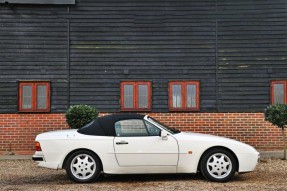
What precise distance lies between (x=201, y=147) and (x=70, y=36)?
659 cm

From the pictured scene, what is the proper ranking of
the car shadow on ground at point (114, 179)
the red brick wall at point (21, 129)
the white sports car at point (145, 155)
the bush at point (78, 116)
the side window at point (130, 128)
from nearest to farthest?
the white sports car at point (145, 155) → the side window at point (130, 128) → the car shadow on ground at point (114, 179) → the bush at point (78, 116) → the red brick wall at point (21, 129)

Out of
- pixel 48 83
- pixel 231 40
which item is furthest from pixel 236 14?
pixel 48 83

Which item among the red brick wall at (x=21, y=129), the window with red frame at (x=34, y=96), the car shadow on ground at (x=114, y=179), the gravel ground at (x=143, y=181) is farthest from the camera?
the window with red frame at (x=34, y=96)

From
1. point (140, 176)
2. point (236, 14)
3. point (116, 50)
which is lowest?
point (140, 176)

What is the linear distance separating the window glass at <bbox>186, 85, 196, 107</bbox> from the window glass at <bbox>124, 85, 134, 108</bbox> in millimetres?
1610

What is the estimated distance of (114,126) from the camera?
8.61 metres

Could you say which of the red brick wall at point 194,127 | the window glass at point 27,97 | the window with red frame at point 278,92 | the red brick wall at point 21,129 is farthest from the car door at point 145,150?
the window with red frame at point 278,92

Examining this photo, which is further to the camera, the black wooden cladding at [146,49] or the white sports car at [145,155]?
the black wooden cladding at [146,49]

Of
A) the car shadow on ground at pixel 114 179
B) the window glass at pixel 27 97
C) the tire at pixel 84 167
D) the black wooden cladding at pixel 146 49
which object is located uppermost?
the black wooden cladding at pixel 146 49

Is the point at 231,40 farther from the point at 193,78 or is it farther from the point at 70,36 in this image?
the point at 70,36

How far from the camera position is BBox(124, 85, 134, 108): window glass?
1339cm

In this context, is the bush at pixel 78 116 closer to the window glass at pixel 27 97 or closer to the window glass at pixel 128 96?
the window glass at pixel 128 96

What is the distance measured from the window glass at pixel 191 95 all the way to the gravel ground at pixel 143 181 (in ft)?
11.7

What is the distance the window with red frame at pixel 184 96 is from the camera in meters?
13.4
